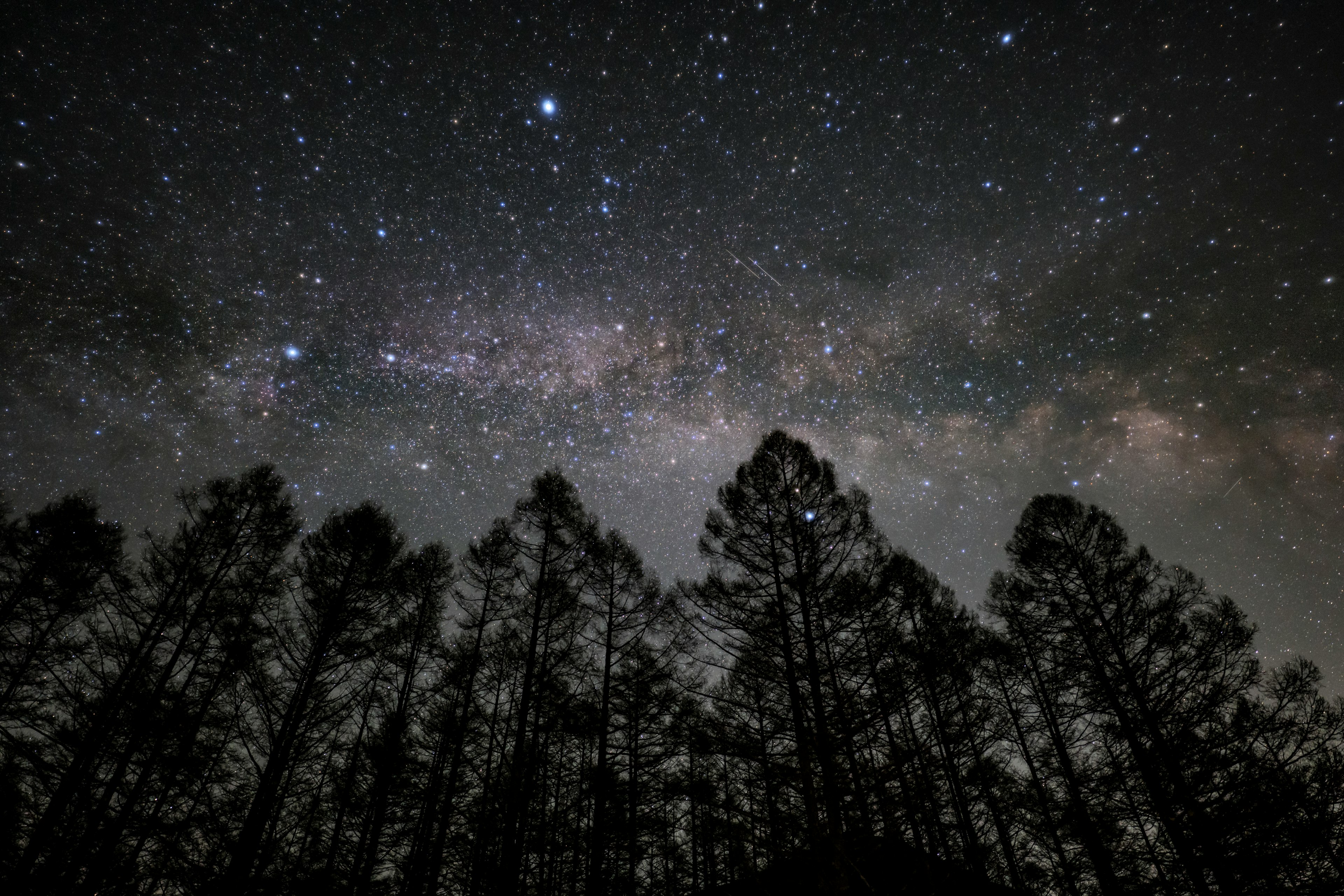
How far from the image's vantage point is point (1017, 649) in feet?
44.1

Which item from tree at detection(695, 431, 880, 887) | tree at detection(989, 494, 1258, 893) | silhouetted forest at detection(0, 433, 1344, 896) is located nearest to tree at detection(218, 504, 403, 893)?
silhouetted forest at detection(0, 433, 1344, 896)

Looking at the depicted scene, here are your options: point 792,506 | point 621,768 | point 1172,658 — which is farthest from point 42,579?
point 1172,658

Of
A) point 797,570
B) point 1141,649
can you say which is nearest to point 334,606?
point 797,570

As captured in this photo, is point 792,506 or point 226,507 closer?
point 792,506

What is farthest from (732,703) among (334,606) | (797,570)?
(334,606)

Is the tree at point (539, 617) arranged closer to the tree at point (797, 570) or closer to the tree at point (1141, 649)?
the tree at point (797, 570)

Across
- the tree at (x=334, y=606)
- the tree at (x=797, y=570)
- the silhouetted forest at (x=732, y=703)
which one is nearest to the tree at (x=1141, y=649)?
the silhouetted forest at (x=732, y=703)

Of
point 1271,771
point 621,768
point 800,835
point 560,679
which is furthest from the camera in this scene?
point 560,679

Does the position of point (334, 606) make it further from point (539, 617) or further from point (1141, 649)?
point (1141, 649)

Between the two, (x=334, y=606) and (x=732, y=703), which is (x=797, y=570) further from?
(x=334, y=606)

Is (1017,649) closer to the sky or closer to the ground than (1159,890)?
closer to the sky

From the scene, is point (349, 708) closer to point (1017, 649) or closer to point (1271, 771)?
point (1271, 771)

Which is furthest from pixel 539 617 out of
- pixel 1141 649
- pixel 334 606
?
pixel 1141 649

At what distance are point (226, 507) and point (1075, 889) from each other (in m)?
19.5
